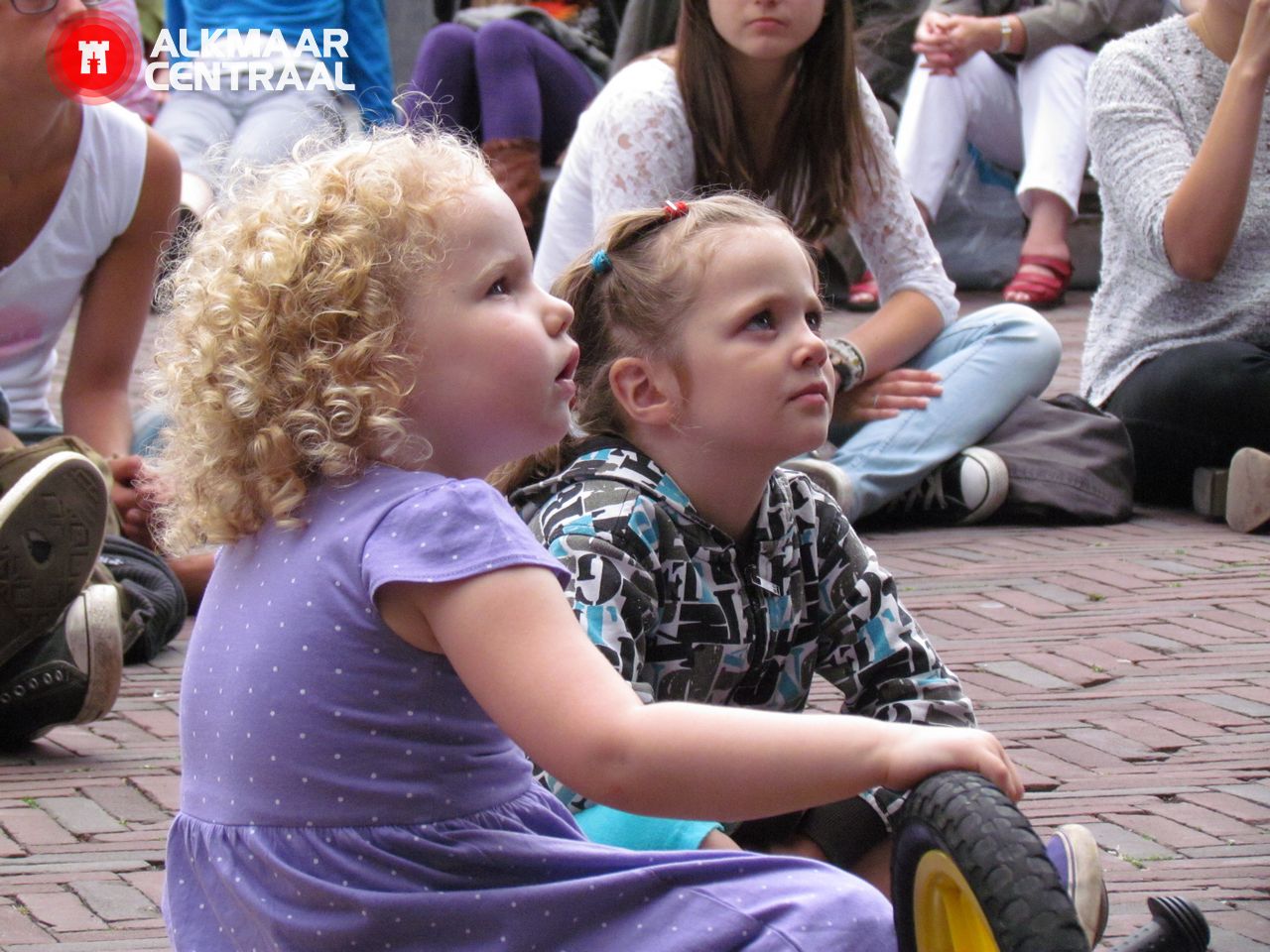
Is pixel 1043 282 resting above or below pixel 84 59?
below

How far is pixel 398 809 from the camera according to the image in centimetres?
166

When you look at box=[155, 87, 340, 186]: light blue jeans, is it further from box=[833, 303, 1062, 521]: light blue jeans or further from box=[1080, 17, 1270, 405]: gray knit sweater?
box=[1080, 17, 1270, 405]: gray knit sweater

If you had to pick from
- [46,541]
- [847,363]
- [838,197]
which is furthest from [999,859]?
[847,363]

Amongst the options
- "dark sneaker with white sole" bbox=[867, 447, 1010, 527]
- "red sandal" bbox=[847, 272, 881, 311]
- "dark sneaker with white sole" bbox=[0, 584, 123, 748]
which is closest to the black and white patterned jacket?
"dark sneaker with white sole" bbox=[0, 584, 123, 748]

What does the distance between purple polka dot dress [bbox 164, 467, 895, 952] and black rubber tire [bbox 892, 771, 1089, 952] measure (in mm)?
231

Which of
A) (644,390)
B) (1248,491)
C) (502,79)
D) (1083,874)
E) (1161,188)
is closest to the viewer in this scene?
(1083,874)

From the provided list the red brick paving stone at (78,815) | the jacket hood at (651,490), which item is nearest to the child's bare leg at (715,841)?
the jacket hood at (651,490)

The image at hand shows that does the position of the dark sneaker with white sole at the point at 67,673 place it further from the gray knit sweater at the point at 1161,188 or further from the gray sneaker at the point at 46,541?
the gray knit sweater at the point at 1161,188

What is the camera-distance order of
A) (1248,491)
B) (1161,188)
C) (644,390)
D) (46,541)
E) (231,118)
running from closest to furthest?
(644,390)
(46,541)
(1248,491)
(1161,188)
(231,118)

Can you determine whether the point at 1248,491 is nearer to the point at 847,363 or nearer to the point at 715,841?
the point at 847,363

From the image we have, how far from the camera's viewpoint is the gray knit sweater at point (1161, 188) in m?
4.77

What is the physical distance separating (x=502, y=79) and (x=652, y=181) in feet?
9.81

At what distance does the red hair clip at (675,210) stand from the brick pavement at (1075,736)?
3.27 feet

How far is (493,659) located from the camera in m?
1.53
